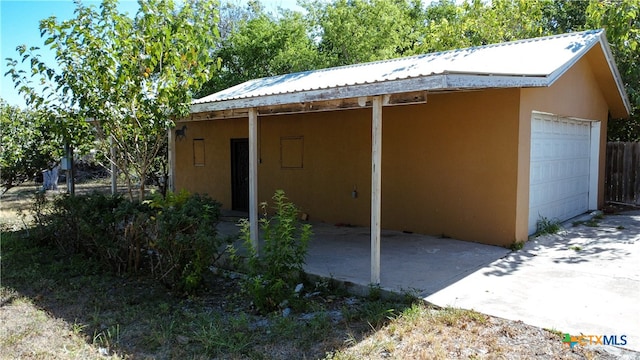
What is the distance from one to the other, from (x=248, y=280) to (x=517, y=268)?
137 inches

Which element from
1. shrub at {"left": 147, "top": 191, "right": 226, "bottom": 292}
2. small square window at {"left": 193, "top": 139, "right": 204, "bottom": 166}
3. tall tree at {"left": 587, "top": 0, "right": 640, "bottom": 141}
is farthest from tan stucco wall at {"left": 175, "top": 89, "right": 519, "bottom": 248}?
tall tree at {"left": 587, "top": 0, "right": 640, "bottom": 141}

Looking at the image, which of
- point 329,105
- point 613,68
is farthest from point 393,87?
point 613,68

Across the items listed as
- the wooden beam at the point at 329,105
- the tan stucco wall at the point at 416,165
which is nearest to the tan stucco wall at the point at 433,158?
the tan stucco wall at the point at 416,165

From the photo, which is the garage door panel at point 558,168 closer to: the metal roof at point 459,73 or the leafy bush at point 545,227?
the leafy bush at point 545,227

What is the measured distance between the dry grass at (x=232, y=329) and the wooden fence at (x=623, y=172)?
10059 millimetres

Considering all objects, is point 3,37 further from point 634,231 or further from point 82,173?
point 82,173

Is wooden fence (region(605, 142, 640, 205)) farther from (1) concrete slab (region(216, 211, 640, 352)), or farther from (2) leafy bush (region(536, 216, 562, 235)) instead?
(2) leafy bush (region(536, 216, 562, 235))

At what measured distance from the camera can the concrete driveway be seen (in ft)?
13.6

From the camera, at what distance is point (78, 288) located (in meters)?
5.85

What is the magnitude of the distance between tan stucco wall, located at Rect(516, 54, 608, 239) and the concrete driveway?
2.80 feet

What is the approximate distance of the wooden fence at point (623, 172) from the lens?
1183 cm

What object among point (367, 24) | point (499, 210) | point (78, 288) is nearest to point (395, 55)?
point (367, 24)

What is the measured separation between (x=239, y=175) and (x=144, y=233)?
18.2 ft

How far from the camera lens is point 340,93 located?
5.22m
